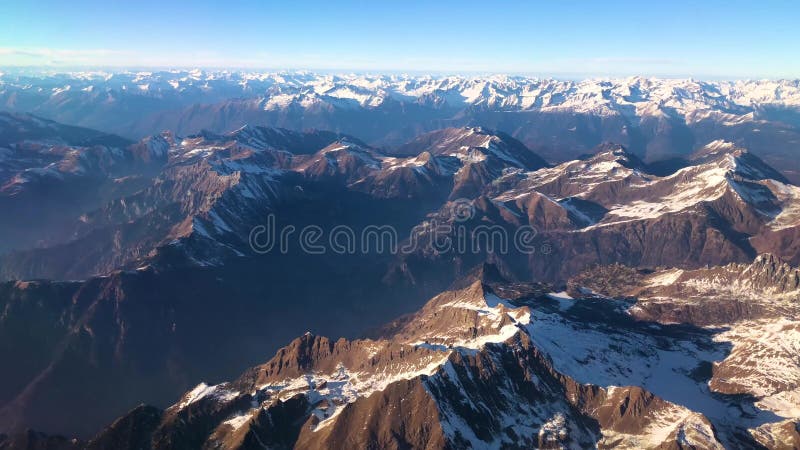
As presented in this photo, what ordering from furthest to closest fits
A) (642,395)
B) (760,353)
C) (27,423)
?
(27,423) → (760,353) → (642,395)

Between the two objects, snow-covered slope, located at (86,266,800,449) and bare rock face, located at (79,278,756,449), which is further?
snow-covered slope, located at (86,266,800,449)

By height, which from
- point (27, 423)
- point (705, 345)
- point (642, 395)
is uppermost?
point (642, 395)

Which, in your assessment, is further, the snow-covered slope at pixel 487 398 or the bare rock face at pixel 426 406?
the snow-covered slope at pixel 487 398

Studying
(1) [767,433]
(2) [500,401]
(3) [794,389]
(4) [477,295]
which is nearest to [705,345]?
(3) [794,389]

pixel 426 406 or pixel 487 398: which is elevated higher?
pixel 426 406

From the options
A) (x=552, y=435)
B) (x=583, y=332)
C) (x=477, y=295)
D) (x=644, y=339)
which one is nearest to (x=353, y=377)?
(x=552, y=435)

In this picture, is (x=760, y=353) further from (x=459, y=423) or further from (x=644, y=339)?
(x=459, y=423)

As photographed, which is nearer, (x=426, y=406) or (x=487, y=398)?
(x=426, y=406)

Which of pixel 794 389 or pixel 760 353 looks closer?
pixel 794 389

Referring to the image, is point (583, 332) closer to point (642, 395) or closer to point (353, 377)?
point (642, 395)

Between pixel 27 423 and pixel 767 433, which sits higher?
pixel 767 433

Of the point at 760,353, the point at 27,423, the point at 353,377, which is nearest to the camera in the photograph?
the point at 353,377
